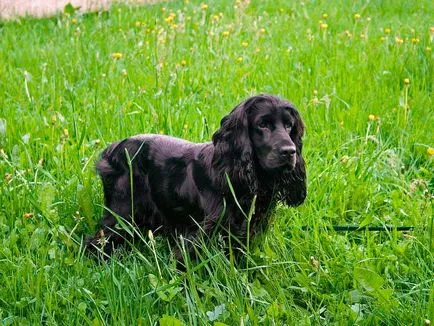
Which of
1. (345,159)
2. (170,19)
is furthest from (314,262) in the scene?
(170,19)

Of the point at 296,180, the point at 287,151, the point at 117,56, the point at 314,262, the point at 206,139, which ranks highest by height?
the point at 287,151

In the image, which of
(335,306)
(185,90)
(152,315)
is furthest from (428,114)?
(152,315)

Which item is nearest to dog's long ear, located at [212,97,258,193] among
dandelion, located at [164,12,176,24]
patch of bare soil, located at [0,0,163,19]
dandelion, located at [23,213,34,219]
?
dandelion, located at [23,213,34,219]

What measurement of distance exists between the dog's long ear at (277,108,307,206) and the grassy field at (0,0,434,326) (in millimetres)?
218

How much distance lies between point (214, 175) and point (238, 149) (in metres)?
0.18

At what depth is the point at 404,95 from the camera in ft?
17.1

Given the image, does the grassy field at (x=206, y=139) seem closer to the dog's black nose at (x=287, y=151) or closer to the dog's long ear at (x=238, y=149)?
the dog's long ear at (x=238, y=149)

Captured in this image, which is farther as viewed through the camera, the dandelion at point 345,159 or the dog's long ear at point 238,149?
the dandelion at point 345,159

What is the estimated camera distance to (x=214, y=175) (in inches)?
126

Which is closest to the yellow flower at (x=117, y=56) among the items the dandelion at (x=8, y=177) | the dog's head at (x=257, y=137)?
the dandelion at (x=8, y=177)

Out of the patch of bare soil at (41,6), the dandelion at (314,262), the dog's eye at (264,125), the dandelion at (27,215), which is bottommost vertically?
the dandelion at (314,262)

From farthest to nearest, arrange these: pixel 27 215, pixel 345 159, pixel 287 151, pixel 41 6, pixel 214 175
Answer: pixel 41 6 < pixel 345 159 < pixel 27 215 < pixel 214 175 < pixel 287 151

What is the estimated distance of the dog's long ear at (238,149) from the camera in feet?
10.1

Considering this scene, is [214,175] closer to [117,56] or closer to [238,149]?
[238,149]
